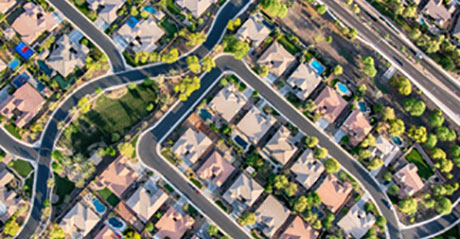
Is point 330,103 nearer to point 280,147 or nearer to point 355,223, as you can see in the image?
point 280,147

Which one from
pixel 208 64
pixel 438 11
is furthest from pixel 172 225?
pixel 438 11

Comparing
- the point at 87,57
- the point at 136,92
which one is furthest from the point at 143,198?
the point at 87,57

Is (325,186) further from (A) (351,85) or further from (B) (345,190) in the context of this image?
(A) (351,85)

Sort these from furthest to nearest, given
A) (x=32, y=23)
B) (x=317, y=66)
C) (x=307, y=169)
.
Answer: (x=317, y=66), (x=32, y=23), (x=307, y=169)

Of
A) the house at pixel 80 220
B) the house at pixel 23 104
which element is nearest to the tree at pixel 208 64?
the house at pixel 23 104

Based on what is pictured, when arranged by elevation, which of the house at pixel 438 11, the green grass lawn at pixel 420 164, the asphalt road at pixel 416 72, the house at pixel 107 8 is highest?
the house at pixel 438 11

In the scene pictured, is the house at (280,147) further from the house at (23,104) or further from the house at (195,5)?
the house at (23,104)

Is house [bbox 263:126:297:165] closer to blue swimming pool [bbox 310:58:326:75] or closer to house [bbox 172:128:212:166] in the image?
house [bbox 172:128:212:166]
